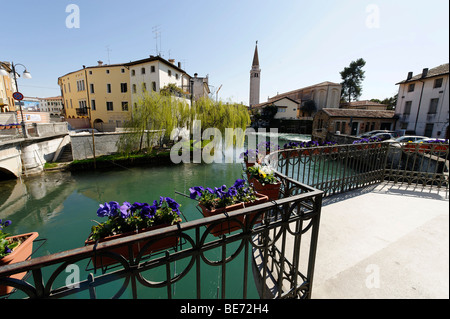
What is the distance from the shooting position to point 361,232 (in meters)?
3.36

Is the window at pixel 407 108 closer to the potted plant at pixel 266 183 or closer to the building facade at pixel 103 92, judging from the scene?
the potted plant at pixel 266 183

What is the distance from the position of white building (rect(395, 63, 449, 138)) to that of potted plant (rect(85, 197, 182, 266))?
24.7 m

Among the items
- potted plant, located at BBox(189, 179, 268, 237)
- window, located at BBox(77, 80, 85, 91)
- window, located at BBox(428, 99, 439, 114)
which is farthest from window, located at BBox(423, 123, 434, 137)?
window, located at BBox(77, 80, 85, 91)

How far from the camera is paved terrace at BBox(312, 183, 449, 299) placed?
7.33 ft

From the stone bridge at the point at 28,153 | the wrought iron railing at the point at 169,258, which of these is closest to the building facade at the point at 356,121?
the wrought iron railing at the point at 169,258

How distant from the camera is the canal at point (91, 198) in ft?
13.4

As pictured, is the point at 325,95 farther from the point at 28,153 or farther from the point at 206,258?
the point at 206,258

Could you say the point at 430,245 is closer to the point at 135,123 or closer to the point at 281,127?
the point at 135,123

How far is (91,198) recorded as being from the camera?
33.4ft

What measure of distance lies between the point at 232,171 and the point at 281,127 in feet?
112

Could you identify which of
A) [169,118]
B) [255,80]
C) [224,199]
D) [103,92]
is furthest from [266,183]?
[255,80]
